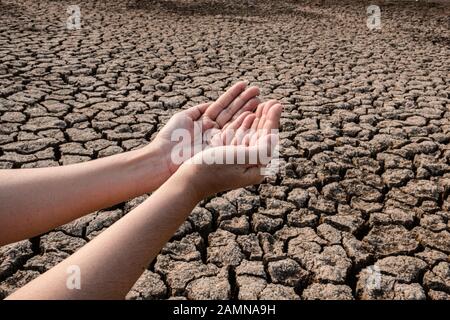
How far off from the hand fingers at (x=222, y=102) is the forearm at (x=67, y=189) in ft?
0.94

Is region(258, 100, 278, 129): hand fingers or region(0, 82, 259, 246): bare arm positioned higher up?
region(258, 100, 278, 129): hand fingers

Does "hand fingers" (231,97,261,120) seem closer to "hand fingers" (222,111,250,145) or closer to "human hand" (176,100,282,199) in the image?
"hand fingers" (222,111,250,145)

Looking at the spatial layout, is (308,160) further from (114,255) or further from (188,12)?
(188,12)

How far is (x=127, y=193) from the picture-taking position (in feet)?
5.01

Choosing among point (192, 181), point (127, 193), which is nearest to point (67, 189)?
point (127, 193)

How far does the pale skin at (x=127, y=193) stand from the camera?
98cm

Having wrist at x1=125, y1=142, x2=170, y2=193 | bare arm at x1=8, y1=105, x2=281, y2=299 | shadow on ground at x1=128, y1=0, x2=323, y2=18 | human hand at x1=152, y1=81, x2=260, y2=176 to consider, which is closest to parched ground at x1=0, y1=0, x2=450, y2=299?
wrist at x1=125, y1=142, x2=170, y2=193

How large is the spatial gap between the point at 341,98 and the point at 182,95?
1.33 metres

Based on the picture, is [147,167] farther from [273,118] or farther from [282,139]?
[282,139]

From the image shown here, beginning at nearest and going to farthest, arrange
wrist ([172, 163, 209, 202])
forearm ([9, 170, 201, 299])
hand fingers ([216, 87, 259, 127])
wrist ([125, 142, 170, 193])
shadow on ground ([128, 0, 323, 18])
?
1. forearm ([9, 170, 201, 299])
2. wrist ([172, 163, 209, 202])
3. wrist ([125, 142, 170, 193])
4. hand fingers ([216, 87, 259, 127])
5. shadow on ground ([128, 0, 323, 18])

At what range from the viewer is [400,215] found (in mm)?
2191

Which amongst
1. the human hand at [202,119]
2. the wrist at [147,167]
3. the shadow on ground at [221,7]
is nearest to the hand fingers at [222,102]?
the human hand at [202,119]

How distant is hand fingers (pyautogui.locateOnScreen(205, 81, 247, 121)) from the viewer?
175cm
